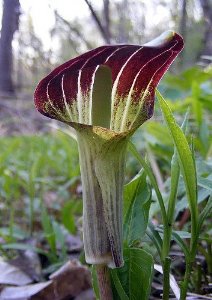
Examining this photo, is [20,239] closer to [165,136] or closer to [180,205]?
[165,136]

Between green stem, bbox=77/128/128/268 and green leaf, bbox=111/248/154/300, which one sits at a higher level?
green stem, bbox=77/128/128/268

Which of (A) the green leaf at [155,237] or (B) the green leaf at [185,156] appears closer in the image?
(B) the green leaf at [185,156]

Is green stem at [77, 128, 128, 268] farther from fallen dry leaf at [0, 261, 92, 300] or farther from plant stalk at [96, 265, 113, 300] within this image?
fallen dry leaf at [0, 261, 92, 300]

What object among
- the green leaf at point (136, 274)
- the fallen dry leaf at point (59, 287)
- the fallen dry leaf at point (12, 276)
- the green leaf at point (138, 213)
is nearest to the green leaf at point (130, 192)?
the green leaf at point (138, 213)

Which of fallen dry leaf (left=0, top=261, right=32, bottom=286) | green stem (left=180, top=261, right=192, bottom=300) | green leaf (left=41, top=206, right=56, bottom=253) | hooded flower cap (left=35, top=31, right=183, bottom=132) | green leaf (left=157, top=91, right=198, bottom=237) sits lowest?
fallen dry leaf (left=0, top=261, right=32, bottom=286)

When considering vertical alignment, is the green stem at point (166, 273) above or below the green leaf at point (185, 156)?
below

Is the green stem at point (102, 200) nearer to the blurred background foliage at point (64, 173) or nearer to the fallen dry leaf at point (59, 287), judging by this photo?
the blurred background foliage at point (64, 173)

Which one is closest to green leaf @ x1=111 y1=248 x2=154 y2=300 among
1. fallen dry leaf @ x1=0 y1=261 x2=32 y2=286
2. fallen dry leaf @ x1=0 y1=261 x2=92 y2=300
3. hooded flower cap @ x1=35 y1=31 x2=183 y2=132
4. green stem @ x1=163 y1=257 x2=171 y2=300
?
green stem @ x1=163 y1=257 x2=171 y2=300
